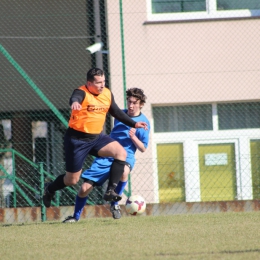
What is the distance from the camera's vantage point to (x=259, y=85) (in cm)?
1471

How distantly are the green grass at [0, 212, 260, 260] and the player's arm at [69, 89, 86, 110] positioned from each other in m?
1.32

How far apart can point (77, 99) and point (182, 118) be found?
704 cm

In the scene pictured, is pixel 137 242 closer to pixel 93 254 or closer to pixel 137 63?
pixel 93 254

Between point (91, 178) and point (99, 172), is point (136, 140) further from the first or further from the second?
point (91, 178)

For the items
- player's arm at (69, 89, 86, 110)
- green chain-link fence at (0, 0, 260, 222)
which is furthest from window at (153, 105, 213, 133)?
player's arm at (69, 89, 86, 110)

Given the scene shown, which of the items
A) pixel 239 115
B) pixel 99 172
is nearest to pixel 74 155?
pixel 99 172

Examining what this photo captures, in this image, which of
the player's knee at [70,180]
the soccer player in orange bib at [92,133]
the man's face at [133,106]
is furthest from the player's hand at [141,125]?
the player's knee at [70,180]

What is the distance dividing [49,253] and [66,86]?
8197mm

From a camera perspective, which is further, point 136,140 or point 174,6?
point 174,6

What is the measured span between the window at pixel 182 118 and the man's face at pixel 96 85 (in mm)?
6522

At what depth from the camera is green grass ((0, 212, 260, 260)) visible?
6.20 meters

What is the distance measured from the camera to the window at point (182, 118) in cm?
1516

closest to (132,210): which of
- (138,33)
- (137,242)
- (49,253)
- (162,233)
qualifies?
(162,233)

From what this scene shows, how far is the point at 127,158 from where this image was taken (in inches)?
376
